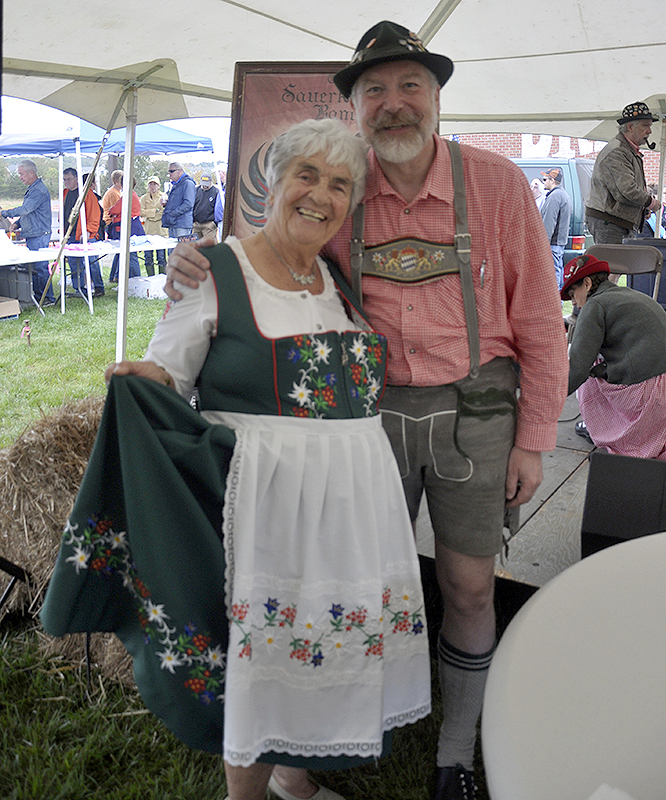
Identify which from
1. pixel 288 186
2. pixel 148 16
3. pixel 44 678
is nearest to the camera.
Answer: pixel 288 186

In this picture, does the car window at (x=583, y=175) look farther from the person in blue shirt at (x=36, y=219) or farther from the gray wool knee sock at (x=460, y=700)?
the gray wool knee sock at (x=460, y=700)

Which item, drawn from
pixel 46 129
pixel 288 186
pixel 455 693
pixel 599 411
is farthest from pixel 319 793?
pixel 46 129

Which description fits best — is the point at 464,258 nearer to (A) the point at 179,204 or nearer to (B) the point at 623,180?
(B) the point at 623,180

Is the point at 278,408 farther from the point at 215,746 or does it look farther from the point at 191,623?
the point at 215,746

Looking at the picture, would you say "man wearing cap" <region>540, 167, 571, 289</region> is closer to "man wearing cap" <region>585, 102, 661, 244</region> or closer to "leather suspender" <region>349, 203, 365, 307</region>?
"man wearing cap" <region>585, 102, 661, 244</region>

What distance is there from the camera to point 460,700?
166 cm

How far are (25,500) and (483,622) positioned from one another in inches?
61.8

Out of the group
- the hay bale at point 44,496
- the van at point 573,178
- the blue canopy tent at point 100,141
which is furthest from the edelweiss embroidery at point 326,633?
the van at point 573,178

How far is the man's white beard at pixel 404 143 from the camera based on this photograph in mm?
1448

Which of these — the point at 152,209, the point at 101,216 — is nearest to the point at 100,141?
the point at 101,216

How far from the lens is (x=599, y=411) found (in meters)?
3.31

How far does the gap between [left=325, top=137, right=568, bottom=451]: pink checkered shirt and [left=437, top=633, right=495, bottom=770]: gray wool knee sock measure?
536mm

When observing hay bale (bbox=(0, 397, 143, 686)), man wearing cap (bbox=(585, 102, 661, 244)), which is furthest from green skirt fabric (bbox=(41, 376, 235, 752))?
man wearing cap (bbox=(585, 102, 661, 244))

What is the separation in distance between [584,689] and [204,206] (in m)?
9.81
